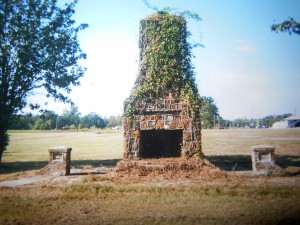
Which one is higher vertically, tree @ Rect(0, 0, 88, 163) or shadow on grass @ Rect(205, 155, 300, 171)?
tree @ Rect(0, 0, 88, 163)

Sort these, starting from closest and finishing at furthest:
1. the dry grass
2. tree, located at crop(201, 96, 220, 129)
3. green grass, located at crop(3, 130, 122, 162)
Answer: the dry grass
green grass, located at crop(3, 130, 122, 162)
tree, located at crop(201, 96, 220, 129)

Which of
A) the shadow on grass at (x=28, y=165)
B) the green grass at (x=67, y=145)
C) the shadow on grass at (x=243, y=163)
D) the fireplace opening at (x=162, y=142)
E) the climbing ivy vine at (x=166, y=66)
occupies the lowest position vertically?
the green grass at (x=67, y=145)

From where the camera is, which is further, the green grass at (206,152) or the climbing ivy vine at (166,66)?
the green grass at (206,152)

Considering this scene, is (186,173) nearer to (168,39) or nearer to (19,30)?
(168,39)

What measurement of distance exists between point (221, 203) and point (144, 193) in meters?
2.14

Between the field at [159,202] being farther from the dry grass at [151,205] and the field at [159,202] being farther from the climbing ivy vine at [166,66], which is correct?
the climbing ivy vine at [166,66]

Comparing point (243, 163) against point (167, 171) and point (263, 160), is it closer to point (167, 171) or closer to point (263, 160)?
point (263, 160)

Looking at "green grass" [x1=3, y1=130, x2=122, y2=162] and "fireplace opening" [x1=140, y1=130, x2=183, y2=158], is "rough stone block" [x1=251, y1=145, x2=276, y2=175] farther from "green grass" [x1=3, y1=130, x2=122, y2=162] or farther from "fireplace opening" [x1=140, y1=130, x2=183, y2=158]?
"green grass" [x1=3, y1=130, x2=122, y2=162]

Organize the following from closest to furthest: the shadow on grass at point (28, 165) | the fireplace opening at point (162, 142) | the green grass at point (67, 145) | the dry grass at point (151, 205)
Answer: the dry grass at point (151, 205) < the shadow on grass at point (28, 165) < the fireplace opening at point (162, 142) < the green grass at point (67, 145)

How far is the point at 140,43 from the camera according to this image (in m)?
11.5

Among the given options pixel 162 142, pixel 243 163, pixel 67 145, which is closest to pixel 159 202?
pixel 162 142

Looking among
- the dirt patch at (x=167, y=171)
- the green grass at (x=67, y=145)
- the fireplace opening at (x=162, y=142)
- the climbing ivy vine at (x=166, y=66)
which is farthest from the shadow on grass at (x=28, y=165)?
the climbing ivy vine at (x=166, y=66)

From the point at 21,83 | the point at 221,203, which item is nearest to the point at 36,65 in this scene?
the point at 21,83

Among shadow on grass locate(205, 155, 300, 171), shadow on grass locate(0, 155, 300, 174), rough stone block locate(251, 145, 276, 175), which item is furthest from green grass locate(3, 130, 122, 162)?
rough stone block locate(251, 145, 276, 175)
